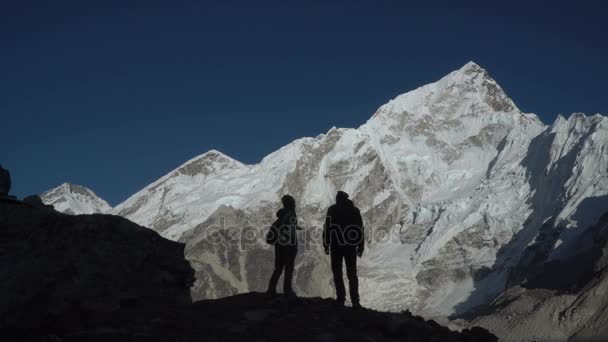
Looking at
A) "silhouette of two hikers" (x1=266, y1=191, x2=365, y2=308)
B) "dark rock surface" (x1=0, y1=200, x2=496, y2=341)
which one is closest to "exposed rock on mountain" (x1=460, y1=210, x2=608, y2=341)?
"silhouette of two hikers" (x1=266, y1=191, x2=365, y2=308)

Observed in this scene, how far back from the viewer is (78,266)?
16.6m

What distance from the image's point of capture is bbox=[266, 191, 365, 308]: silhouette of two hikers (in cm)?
1788

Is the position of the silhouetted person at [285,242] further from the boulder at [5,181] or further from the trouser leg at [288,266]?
the boulder at [5,181]

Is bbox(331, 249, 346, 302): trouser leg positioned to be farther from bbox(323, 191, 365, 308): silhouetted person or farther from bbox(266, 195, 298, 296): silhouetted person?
bbox(266, 195, 298, 296): silhouetted person

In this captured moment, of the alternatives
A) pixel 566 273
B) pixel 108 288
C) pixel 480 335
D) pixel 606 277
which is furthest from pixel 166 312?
pixel 566 273

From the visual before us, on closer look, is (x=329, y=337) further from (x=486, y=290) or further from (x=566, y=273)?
(x=486, y=290)

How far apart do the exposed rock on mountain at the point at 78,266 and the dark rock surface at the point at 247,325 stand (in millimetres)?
620

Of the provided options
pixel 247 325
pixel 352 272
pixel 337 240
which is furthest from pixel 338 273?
pixel 247 325

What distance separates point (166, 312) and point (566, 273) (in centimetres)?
13127

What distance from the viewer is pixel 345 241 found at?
1798 centimetres

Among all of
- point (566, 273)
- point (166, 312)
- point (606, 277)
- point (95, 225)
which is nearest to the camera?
point (166, 312)

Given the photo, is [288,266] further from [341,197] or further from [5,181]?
[5,181]

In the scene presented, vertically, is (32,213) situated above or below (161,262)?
above

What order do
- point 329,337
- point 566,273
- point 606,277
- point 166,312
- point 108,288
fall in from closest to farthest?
point 329,337 < point 166,312 < point 108,288 < point 606,277 < point 566,273
